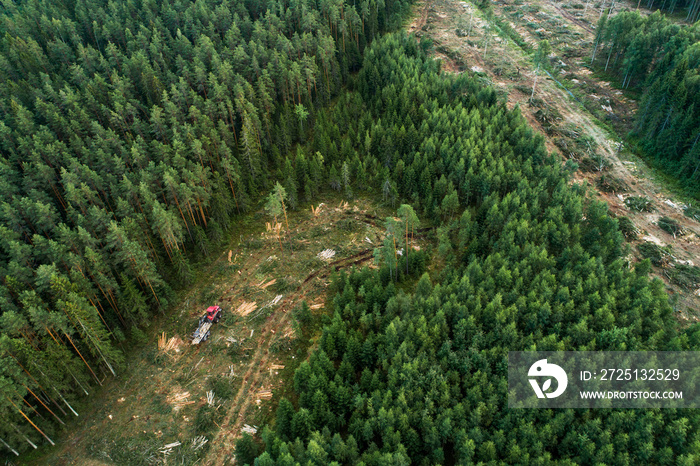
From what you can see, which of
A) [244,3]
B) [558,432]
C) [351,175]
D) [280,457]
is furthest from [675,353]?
[244,3]

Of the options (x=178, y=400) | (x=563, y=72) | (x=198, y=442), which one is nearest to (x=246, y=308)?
(x=178, y=400)

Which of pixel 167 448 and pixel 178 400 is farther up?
pixel 178 400

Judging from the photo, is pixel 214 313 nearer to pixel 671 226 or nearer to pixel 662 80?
pixel 671 226

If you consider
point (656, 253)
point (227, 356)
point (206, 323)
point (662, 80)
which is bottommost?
point (227, 356)

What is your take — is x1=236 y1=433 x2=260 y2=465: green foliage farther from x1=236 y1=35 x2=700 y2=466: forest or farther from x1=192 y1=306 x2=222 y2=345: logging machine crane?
x1=192 y1=306 x2=222 y2=345: logging machine crane

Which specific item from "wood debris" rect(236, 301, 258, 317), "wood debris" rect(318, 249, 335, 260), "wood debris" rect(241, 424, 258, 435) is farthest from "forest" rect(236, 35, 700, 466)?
"wood debris" rect(236, 301, 258, 317)

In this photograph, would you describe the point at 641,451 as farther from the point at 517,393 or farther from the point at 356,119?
the point at 356,119

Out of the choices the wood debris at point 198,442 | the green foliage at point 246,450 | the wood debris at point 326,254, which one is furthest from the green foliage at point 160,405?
the wood debris at point 326,254

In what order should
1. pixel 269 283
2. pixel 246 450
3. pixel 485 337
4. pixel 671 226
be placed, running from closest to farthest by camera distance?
pixel 246 450
pixel 485 337
pixel 269 283
pixel 671 226
